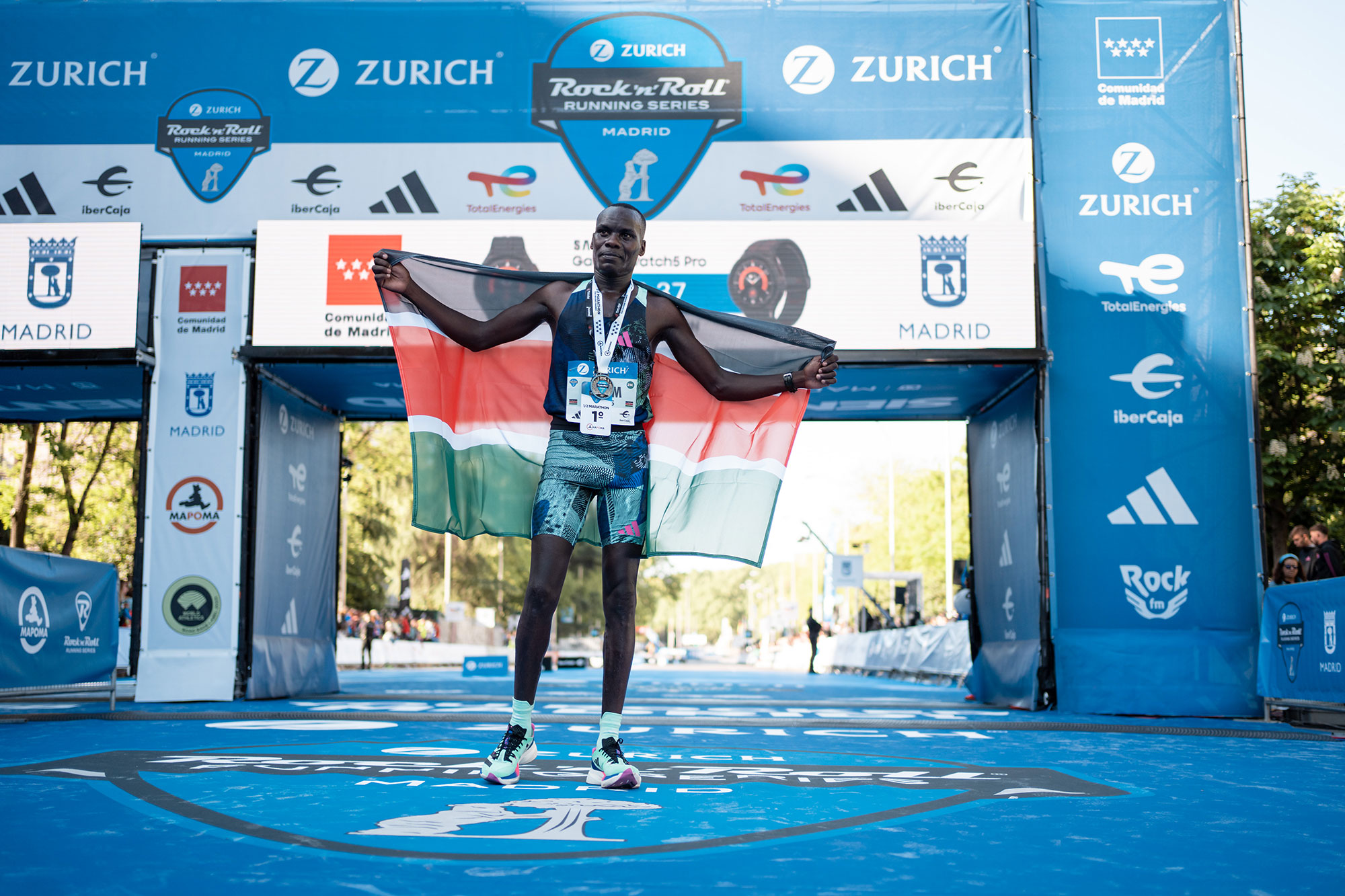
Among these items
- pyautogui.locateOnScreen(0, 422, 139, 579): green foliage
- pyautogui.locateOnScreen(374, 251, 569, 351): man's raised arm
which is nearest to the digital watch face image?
pyautogui.locateOnScreen(374, 251, 569, 351): man's raised arm

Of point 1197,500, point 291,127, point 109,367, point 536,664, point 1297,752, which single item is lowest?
point 1297,752

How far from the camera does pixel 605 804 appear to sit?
12.3 ft

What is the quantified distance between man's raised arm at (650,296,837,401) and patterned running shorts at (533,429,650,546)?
58 cm

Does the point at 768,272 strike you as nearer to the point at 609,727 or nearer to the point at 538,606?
the point at 538,606

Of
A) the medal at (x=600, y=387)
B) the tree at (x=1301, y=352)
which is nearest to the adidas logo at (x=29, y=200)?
the medal at (x=600, y=387)

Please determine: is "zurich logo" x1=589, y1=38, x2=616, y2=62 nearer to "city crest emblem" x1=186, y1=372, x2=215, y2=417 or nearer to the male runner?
"city crest emblem" x1=186, y1=372, x2=215, y2=417

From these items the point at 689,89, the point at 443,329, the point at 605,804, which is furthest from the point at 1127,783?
the point at 689,89

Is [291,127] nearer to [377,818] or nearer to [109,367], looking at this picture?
[109,367]

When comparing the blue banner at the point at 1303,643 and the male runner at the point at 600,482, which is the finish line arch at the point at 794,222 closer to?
the blue banner at the point at 1303,643

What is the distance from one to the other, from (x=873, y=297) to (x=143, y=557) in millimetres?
7887

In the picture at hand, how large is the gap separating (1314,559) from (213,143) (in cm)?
1164

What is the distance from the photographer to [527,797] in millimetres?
3896

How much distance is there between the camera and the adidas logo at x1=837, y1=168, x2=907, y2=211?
38.7 feet

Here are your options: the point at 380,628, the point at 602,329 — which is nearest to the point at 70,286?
the point at 602,329
